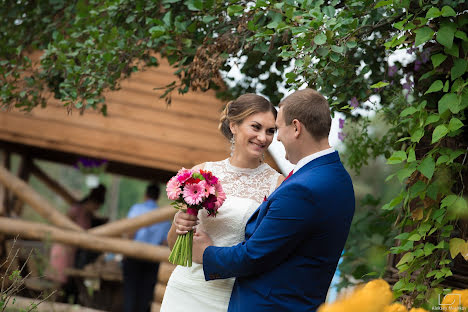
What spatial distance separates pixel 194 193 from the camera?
2.54 meters

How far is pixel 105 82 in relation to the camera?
366cm

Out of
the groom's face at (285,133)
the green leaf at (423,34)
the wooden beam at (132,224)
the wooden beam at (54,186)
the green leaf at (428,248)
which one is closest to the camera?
the groom's face at (285,133)

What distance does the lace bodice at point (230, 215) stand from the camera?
2.77 meters

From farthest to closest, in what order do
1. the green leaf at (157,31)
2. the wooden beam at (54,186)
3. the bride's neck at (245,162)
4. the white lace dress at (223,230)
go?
the wooden beam at (54,186), the green leaf at (157,31), the bride's neck at (245,162), the white lace dress at (223,230)

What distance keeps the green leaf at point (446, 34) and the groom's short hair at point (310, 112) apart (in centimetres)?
57

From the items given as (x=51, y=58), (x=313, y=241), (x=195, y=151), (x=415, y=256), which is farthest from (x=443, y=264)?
(x=195, y=151)

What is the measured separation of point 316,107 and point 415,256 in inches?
39.8

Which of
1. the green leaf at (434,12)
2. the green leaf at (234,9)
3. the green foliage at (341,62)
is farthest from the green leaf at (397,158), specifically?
the green leaf at (234,9)

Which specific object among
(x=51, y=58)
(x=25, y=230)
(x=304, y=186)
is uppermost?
(x=51, y=58)

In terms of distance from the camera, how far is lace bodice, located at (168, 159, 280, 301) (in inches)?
109

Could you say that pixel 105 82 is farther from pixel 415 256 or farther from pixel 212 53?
pixel 415 256

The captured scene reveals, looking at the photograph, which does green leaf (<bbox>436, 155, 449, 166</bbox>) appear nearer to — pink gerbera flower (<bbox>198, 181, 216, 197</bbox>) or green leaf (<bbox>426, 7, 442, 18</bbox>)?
green leaf (<bbox>426, 7, 442, 18</bbox>)

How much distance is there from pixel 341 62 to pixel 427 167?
0.61 metres

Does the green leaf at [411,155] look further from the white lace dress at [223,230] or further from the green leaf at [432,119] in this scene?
the white lace dress at [223,230]
